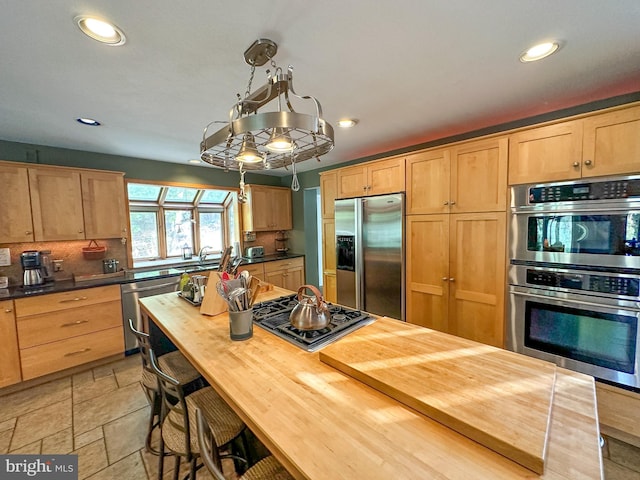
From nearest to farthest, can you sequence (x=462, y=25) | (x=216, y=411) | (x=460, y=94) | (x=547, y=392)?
(x=547, y=392)
(x=462, y=25)
(x=216, y=411)
(x=460, y=94)

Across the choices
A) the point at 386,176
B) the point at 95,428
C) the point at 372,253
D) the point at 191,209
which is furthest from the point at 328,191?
the point at 95,428

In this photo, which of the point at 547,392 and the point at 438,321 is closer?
the point at 547,392

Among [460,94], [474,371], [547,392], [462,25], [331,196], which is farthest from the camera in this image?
[331,196]

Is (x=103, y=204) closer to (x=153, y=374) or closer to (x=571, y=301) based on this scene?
(x=153, y=374)

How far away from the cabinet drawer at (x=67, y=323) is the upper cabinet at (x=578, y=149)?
4112 mm

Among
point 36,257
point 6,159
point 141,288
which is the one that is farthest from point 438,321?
point 6,159

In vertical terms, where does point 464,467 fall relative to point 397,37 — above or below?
below

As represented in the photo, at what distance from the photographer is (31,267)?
2.74 m

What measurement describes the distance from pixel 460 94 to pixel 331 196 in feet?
6.06

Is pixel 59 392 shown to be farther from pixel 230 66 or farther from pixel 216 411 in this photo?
pixel 230 66

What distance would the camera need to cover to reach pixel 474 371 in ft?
3.41

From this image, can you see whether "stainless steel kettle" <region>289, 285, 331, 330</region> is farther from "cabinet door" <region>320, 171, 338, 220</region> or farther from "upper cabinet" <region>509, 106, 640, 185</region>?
"cabinet door" <region>320, 171, 338, 220</region>

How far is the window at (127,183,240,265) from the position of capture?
3.86 metres

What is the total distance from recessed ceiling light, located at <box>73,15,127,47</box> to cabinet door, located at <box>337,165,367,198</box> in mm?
2328
